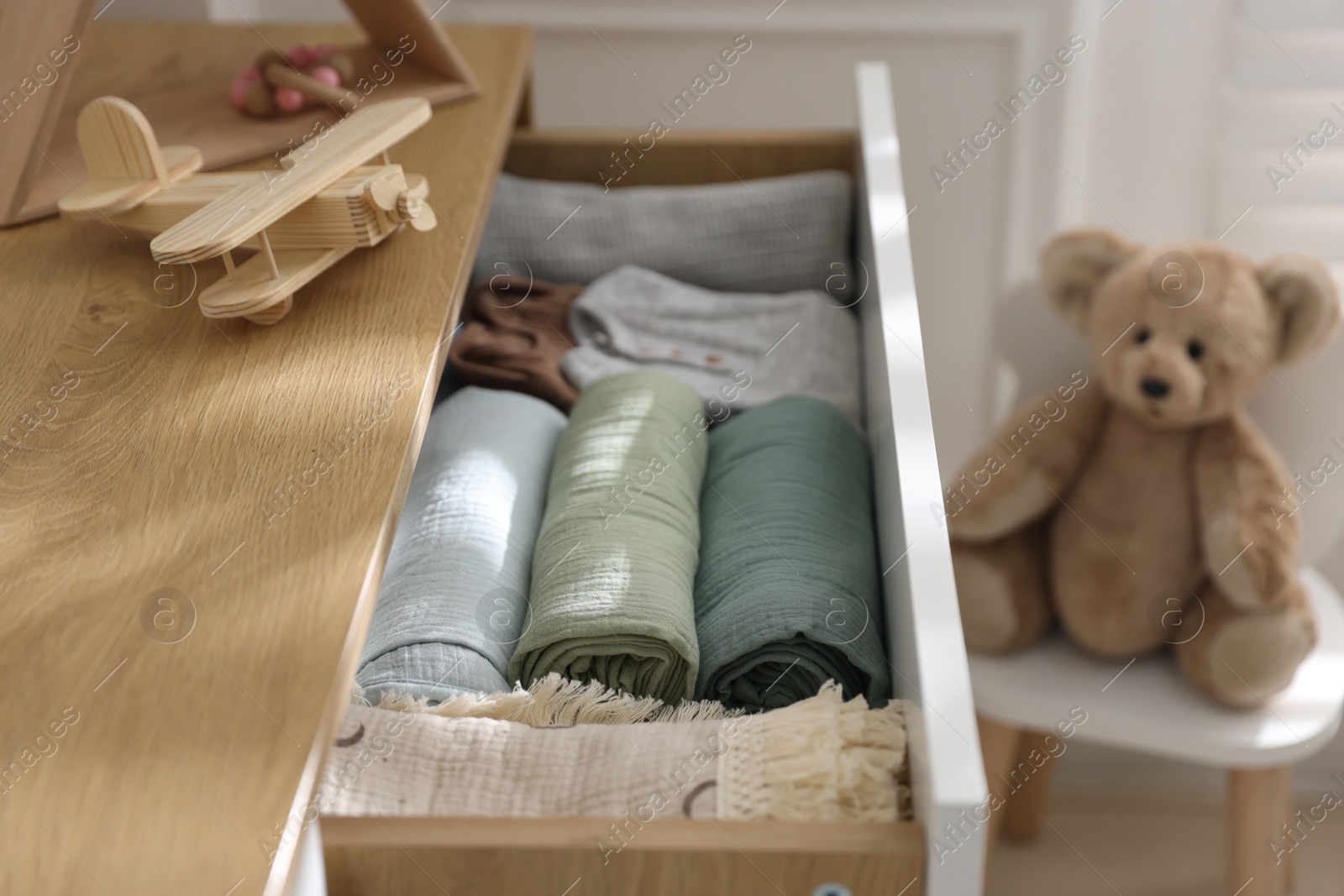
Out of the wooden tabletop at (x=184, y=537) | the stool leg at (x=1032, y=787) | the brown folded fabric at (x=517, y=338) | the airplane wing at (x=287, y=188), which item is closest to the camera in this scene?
the wooden tabletop at (x=184, y=537)

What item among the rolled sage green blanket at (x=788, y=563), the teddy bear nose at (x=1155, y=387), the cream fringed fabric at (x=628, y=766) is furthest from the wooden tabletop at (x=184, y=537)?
the teddy bear nose at (x=1155, y=387)

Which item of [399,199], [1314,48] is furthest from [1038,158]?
[399,199]

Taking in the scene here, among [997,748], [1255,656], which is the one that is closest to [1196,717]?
[1255,656]

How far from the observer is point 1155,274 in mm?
1248

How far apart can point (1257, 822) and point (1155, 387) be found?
53 centimetres

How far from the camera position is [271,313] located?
74cm

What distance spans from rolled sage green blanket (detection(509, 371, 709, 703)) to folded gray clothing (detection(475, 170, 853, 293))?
28 cm

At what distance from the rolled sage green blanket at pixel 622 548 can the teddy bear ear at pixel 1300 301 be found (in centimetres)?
68

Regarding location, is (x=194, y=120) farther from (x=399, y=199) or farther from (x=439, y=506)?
(x=439, y=506)

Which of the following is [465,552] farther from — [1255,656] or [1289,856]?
[1289,856]

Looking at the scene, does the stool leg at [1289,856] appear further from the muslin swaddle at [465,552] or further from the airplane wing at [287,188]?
the airplane wing at [287,188]

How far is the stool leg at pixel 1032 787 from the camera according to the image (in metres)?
1.57

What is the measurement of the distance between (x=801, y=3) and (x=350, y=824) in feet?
4.29

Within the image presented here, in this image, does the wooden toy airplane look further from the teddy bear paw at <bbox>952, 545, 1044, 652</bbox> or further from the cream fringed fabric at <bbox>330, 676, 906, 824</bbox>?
the teddy bear paw at <bbox>952, 545, 1044, 652</bbox>
